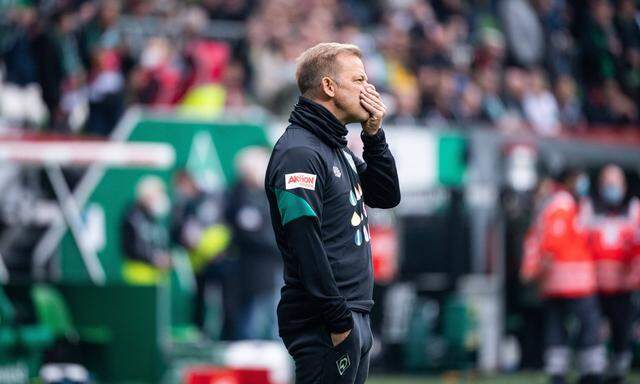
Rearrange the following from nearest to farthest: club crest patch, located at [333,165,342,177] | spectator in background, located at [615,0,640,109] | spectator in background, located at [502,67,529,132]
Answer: club crest patch, located at [333,165,342,177]
spectator in background, located at [502,67,529,132]
spectator in background, located at [615,0,640,109]

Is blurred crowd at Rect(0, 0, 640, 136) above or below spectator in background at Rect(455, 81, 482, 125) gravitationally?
above

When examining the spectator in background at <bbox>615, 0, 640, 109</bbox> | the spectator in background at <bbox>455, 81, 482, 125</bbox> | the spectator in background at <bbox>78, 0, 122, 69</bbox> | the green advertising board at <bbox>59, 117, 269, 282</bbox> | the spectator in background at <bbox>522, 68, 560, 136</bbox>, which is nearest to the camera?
the green advertising board at <bbox>59, 117, 269, 282</bbox>

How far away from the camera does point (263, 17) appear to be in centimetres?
1653

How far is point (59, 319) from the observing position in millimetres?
11969

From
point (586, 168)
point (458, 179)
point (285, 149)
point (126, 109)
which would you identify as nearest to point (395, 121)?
point (458, 179)

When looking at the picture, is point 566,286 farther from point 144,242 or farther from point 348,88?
point 348,88

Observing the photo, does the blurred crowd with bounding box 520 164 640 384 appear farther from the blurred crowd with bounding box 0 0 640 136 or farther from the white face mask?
the white face mask

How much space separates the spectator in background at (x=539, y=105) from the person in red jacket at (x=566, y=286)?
4946mm

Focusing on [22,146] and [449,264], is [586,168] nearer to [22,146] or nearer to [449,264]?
[449,264]

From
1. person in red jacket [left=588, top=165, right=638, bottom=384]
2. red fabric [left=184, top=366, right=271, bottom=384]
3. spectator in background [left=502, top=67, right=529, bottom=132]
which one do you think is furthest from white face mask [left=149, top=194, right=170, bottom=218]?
spectator in background [left=502, top=67, right=529, bottom=132]

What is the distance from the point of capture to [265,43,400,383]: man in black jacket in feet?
18.9

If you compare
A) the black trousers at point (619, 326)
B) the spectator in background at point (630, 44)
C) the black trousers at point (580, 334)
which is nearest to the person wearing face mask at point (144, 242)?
the black trousers at point (580, 334)

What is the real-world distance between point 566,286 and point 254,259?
3.19 m

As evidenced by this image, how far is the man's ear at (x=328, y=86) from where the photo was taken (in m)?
6.03
